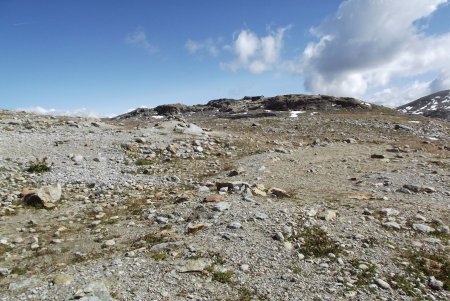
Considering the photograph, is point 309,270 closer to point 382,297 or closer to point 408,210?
point 382,297

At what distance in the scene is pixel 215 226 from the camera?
1298 cm

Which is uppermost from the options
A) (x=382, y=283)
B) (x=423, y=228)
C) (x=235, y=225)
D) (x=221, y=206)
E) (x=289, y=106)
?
(x=289, y=106)

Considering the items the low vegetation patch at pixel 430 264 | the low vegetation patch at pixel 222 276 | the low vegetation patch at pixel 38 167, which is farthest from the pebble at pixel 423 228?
the low vegetation patch at pixel 38 167

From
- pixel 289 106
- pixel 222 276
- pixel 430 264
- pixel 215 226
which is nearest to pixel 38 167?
pixel 215 226

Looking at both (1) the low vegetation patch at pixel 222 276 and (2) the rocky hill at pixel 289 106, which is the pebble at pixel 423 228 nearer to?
(1) the low vegetation patch at pixel 222 276

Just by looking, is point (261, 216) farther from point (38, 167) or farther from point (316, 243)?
point (38, 167)

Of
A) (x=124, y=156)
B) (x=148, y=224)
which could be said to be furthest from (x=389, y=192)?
(x=124, y=156)

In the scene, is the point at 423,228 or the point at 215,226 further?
the point at 215,226

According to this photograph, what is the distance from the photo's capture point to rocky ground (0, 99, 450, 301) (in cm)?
973

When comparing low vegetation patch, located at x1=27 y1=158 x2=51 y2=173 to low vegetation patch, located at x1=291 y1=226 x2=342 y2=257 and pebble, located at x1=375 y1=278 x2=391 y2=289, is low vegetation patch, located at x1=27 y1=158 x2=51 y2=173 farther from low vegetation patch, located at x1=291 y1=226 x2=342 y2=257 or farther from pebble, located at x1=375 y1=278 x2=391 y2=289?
pebble, located at x1=375 y1=278 x2=391 y2=289

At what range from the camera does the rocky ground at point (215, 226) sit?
9727mm

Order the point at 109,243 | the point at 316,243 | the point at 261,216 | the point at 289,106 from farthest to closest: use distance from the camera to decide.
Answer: the point at 289,106 → the point at 261,216 → the point at 109,243 → the point at 316,243

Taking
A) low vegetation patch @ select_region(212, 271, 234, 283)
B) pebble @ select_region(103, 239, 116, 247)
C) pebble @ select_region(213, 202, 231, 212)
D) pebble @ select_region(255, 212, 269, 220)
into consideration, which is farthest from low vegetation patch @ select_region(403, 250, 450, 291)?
pebble @ select_region(103, 239, 116, 247)

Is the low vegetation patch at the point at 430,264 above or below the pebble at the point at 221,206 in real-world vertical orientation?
below
